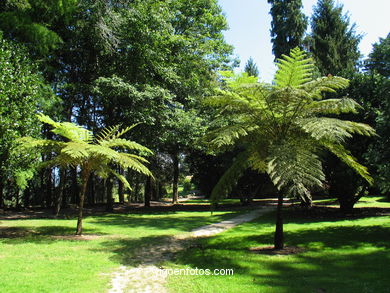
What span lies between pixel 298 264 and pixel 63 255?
17.7ft

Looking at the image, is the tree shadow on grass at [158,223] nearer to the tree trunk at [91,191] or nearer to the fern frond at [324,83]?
the fern frond at [324,83]

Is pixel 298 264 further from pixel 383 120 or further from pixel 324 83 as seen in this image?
pixel 383 120

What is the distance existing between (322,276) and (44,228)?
1038cm

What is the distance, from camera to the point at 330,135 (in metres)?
6.12

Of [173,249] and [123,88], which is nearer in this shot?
[173,249]

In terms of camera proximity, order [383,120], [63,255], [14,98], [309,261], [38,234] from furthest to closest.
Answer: [14,98] < [38,234] < [383,120] < [63,255] < [309,261]

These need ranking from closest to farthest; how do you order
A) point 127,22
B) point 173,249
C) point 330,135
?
point 330,135
point 173,249
point 127,22

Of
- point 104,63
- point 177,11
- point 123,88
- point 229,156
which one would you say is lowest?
point 229,156

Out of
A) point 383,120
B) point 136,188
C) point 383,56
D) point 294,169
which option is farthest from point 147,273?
point 136,188

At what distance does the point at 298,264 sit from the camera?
6523 mm

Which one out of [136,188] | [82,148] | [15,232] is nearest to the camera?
[82,148]

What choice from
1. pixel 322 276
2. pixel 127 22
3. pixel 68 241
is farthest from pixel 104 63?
pixel 322 276

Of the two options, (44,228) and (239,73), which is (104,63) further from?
(239,73)

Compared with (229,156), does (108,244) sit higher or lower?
lower
